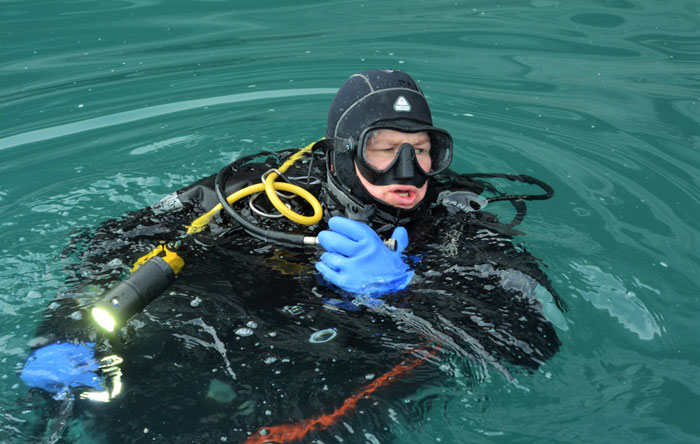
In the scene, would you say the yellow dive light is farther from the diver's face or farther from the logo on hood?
the logo on hood

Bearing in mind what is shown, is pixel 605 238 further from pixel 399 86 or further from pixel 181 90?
pixel 181 90

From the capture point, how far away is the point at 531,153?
5184mm

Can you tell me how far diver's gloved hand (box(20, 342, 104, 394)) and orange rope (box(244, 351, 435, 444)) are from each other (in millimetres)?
751

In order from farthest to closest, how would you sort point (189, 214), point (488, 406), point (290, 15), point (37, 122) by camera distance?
point (290, 15)
point (37, 122)
point (189, 214)
point (488, 406)

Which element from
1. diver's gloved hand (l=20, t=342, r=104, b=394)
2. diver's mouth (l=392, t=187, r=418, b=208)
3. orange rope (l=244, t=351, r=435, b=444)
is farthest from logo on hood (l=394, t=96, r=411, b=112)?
diver's gloved hand (l=20, t=342, r=104, b=394)

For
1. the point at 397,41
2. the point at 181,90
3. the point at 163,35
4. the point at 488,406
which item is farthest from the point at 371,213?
the point at 163,35

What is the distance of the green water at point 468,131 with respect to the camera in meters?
2.85

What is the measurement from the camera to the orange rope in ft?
8.11

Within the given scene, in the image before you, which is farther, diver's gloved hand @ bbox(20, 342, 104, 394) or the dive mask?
the dive mask

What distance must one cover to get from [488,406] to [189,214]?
6.47 feet

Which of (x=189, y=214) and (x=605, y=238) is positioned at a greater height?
(x=189, y=214)

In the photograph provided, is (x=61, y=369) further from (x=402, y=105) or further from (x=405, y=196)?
(x=402, y=105)

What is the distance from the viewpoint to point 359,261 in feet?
10.0

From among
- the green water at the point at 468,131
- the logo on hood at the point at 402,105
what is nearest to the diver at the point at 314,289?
the logo on hood at the point at 402,105
